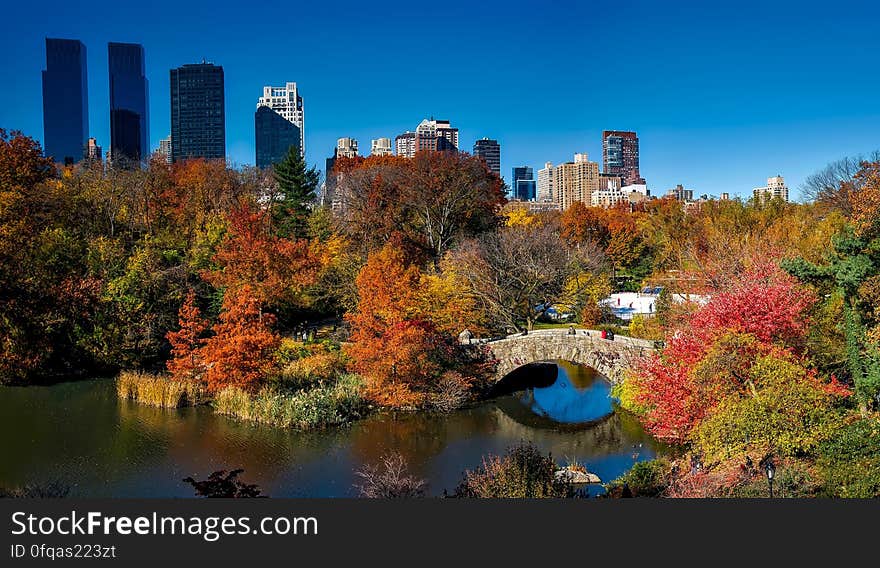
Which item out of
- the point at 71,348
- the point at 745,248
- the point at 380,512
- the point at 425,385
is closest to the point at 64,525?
the point at 380,512

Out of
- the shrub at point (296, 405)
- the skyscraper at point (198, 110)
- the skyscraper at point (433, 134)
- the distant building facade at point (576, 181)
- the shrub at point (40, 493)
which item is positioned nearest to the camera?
the shrub at point (40, 493)

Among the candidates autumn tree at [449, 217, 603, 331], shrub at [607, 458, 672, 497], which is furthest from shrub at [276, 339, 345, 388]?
shrub at [607, 458, 672, 497]

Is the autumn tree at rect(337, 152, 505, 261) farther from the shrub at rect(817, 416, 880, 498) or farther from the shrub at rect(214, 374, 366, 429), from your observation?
the shrub at rect(817, 416, 880, 498)

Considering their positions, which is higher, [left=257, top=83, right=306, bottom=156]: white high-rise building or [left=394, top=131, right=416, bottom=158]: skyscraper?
[left=257, top=83, right=306, bottom=156]: white high-rise building

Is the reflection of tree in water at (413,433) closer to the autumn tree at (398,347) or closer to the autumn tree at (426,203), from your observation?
the autumn tree at (398,347)

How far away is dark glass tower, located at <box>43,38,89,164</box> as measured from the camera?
43938 millimetres

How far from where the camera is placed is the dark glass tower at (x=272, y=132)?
156 m

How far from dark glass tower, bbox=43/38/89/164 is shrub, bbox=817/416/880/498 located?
41.1 m

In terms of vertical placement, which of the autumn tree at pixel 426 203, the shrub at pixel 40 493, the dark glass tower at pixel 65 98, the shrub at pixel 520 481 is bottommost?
the shrub at pixel 40 493

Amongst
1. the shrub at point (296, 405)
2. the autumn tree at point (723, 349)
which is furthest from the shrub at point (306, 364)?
the autumn tree at point (723, 349)

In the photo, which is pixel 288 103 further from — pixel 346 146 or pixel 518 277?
pixel 518 277

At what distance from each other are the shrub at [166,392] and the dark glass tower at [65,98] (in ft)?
80.8

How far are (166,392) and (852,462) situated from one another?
1874 cm

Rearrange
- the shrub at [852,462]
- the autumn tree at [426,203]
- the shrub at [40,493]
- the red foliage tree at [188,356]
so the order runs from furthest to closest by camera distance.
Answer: the autumn tree at [426,203]
the red foliage tree at [188,356]
the shrub at [40,493]
the shrub at [852,462]
